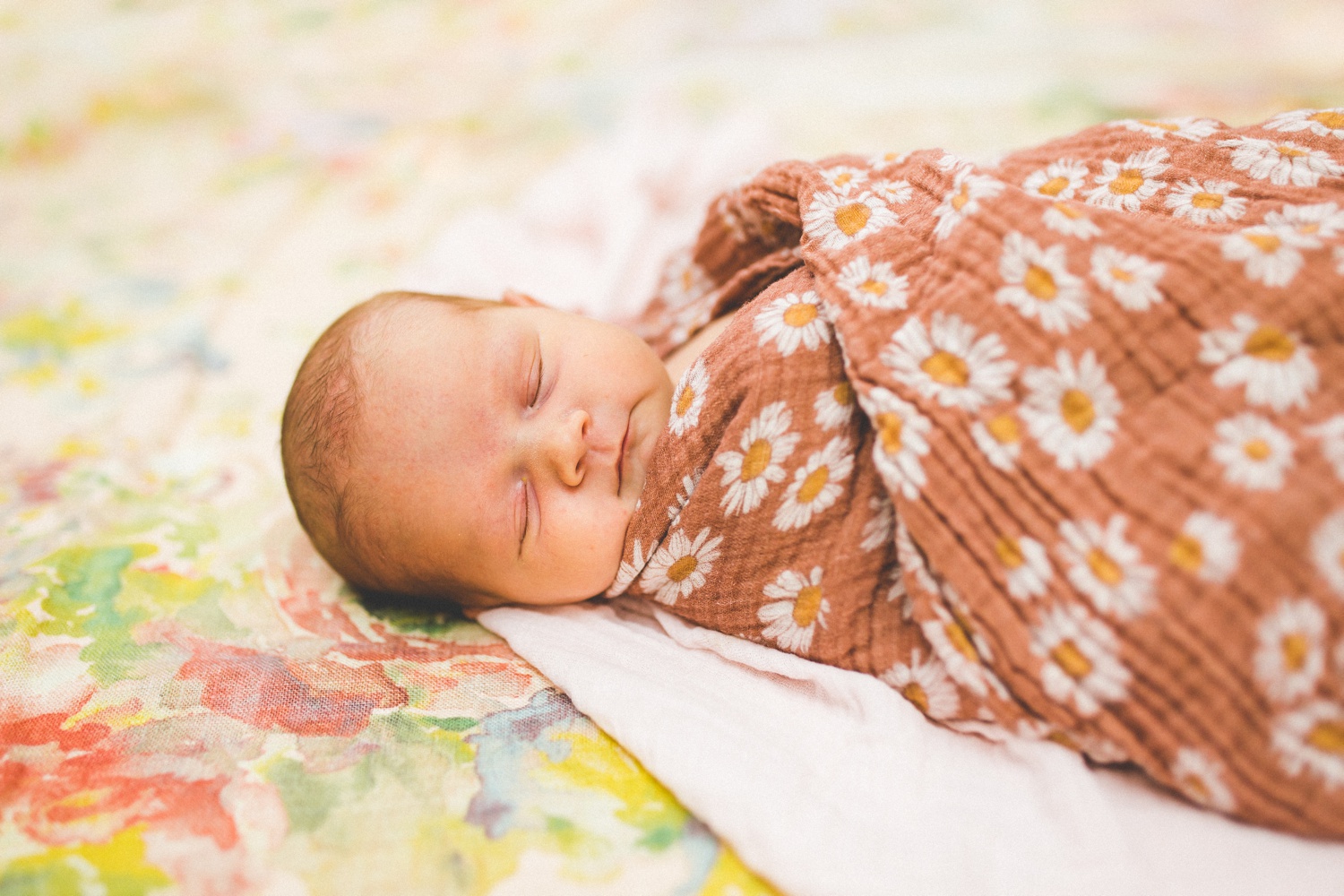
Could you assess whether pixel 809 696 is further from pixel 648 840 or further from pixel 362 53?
pixel 362 53

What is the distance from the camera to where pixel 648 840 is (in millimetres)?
699

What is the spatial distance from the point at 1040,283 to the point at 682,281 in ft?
2.05

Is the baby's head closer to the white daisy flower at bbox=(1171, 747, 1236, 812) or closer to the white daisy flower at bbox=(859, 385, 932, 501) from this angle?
the white daisy flower at bbox=(859, 385, 932, 501)

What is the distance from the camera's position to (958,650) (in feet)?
2.50

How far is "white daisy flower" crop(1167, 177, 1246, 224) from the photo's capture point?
840 mm

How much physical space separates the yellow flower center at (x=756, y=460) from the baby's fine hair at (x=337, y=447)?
0.41 meters

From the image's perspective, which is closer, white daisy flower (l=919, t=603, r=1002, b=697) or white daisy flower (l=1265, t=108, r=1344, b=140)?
white daisy flower (l=919, t=603, r=1002, b=697)

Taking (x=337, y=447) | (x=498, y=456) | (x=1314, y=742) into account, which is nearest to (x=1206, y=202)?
(x=1314, y=742)

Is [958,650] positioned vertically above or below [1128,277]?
below

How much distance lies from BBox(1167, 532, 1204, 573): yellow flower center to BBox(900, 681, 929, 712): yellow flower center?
0.85 feet

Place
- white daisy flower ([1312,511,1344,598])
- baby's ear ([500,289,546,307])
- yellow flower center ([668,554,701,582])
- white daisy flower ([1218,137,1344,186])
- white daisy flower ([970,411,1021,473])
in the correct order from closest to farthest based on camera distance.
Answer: white daisy flower ([1312,511,1344,598])
white daisy flower ([970,411,1021,473])
white daisy flower ([1218,137,1344,186])
yellow flower center ([668,554,701,582])
baby's ear ([500,289,546,307])

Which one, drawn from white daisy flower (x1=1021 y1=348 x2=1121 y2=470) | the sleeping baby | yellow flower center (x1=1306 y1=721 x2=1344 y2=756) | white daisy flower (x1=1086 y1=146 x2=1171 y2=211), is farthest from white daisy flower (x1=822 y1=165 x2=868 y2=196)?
yellow flower center (x1=1306 y1=721 x2=1344 y2=756)

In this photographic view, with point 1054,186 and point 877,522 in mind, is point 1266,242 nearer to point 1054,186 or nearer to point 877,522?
point 1054,186

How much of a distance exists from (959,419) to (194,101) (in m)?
1.94
